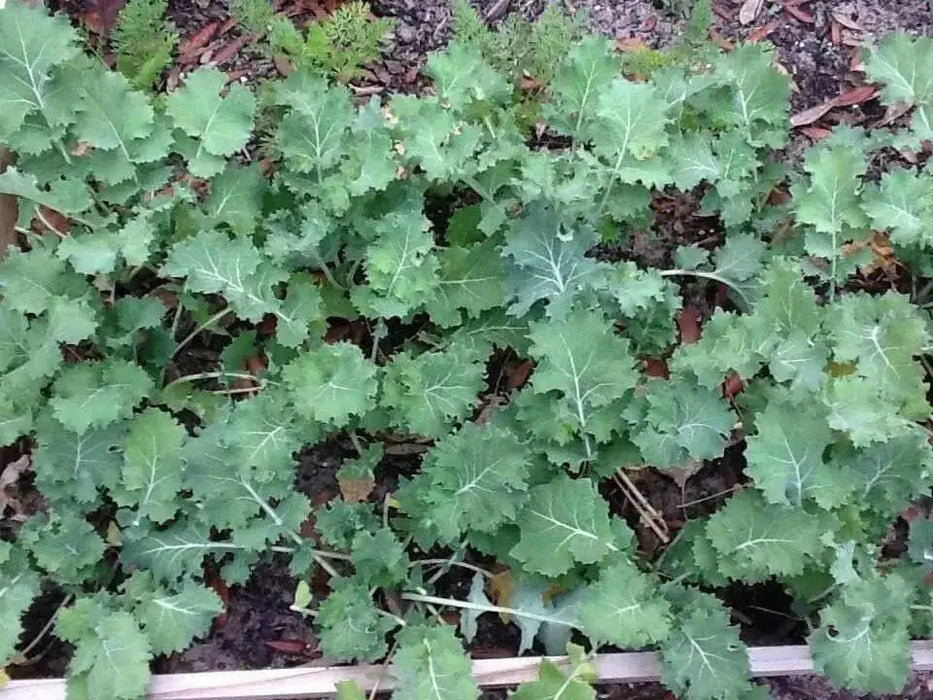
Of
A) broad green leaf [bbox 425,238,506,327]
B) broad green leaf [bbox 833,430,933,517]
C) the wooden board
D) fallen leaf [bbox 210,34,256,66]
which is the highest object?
fallen leaf [bbox 210,34,256,66]

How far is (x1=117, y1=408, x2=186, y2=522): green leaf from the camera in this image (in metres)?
2.29

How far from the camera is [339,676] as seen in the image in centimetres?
224

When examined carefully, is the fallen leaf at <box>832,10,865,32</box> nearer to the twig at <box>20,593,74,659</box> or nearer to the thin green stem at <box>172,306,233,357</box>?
the thin green stem at <box>172,306,233,357</box>

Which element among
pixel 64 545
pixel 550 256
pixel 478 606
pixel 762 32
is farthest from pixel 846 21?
pixel 64 545

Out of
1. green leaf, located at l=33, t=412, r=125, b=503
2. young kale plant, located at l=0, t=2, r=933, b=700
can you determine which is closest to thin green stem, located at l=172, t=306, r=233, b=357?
young kale plant, located at l=0, t=2, r=933, b=700

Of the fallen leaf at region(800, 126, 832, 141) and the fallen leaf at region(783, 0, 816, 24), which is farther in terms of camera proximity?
the fallen leaf at region(783, 0, 816, 24)

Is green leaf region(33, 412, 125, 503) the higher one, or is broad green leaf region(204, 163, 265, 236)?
broad green leaf region(204, 163, 265, 236)

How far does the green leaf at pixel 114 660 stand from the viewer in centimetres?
211

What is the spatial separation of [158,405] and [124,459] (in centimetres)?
22

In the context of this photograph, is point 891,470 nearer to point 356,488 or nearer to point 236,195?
point 356,488

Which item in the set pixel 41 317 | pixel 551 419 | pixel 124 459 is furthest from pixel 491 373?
pixel 41 317

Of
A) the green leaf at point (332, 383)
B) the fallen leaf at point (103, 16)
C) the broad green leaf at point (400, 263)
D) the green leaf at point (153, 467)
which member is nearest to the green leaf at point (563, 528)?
the green leaf at point (332, 383)

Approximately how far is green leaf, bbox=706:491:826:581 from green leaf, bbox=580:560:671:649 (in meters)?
0.20

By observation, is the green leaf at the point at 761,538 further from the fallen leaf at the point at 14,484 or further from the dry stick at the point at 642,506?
the fallen leaf at the point at 14,484
